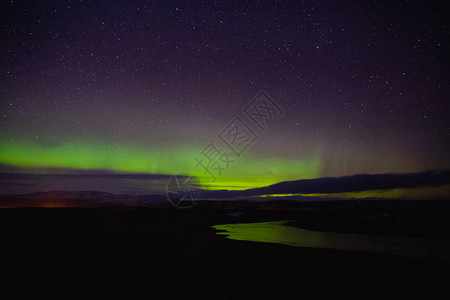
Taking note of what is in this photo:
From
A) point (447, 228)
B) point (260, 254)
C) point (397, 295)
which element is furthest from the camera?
point (447, 228)

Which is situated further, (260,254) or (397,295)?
(260,254)

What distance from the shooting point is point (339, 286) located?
9.73 m

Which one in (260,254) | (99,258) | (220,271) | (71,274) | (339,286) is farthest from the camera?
(260,254)

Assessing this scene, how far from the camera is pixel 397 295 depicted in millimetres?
8906

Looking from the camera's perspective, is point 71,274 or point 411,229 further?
point 411,229

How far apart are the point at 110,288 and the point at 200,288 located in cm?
273

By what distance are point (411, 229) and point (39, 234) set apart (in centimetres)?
2881

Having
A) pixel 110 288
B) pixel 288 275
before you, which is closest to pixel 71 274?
pixel 110 288

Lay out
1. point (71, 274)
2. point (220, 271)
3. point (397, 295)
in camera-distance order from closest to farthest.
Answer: point (397, 295) → point (71, 274) → point (220, 271)

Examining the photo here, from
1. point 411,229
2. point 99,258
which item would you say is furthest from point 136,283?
point 411,229

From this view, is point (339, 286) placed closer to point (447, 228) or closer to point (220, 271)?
point (220, 271)

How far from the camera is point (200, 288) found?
941cm

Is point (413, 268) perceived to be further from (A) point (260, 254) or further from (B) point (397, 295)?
(A) point (260, 254)

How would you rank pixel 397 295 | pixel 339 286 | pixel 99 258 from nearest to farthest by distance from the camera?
pixel 397 295, pixel 339 286, pixel 99 258
